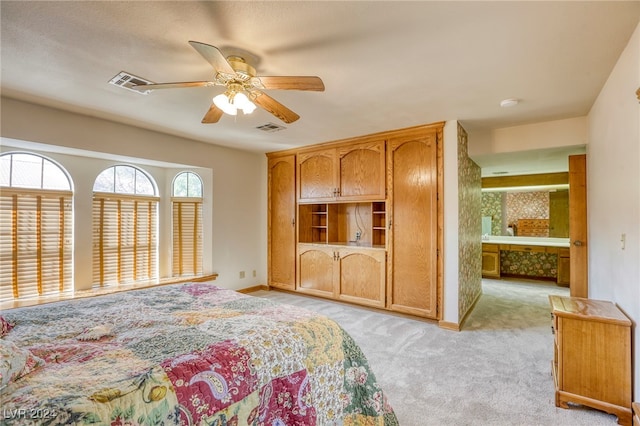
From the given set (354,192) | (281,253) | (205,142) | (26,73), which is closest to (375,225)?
(354,192)

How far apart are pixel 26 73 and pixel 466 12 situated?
Answer: 10.0 ft

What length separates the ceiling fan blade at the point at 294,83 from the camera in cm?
185

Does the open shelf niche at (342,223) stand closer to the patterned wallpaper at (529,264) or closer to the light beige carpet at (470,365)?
the light beige carpet at (470,365)

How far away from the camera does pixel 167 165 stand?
4316 millimetres

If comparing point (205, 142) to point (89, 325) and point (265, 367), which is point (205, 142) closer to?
point (89, 325)

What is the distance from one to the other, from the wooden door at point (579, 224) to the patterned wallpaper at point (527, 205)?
11.4ft

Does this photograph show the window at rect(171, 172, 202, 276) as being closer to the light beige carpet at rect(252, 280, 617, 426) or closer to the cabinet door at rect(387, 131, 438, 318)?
the light beige carpet at rect(252, 280, 617, 426)

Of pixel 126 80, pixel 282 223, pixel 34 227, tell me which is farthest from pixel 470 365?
pixel 34 227

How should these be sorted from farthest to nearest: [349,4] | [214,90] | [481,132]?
[481,132] < [214,90] < [349,4]

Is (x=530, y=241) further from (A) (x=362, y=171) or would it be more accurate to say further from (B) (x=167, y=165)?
(B) (x=167, y=165)

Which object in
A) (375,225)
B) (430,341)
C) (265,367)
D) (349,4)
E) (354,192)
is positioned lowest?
(430,341)

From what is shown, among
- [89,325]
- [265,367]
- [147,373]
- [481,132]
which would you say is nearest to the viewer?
[147,373]

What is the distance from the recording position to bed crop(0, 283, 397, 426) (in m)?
1.00

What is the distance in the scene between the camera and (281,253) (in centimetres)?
516
